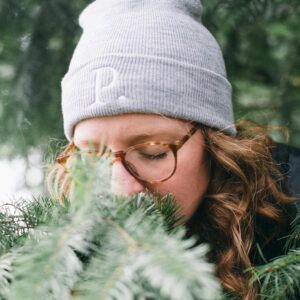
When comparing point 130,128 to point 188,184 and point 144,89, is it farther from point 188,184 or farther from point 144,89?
point 188,184

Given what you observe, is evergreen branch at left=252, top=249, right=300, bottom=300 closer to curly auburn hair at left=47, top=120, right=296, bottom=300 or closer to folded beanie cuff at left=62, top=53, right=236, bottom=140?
curly auburn hair at left=47, top=120, right=296, bottom=300

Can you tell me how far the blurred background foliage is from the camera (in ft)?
7.18

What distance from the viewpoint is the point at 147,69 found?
1425mm

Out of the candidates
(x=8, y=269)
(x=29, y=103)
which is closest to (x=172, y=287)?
(x=8, y=269)

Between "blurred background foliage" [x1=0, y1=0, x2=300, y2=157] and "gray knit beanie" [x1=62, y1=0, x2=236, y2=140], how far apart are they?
24.3 inches

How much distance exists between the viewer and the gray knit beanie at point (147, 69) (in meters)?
1.40

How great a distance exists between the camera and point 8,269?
0.73 meters

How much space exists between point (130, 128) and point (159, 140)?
9cm

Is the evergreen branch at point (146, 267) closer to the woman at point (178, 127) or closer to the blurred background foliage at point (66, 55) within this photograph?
the woman at point (178, 127)

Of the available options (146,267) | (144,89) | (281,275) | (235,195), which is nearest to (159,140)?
(144,89)

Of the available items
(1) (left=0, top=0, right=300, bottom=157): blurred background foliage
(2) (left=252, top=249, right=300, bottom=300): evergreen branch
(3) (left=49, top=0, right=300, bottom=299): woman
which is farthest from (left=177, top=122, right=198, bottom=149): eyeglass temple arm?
(1) (left=0, top=0, right=300, bottom=157): blurred background foliage

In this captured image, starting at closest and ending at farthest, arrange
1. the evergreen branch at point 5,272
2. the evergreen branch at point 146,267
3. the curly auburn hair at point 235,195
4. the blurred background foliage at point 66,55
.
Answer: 1. the evergreen branch at point 146,267
2. the evergreen branch at point 5,272
3. the curly auburn hair at point 235,195
4. the blurred background foliage at point 66,55

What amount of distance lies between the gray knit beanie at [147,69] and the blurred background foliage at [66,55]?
617 mm

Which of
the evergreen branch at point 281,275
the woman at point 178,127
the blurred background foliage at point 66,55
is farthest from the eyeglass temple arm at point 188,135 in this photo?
the blurred background foliage at point 66,55
